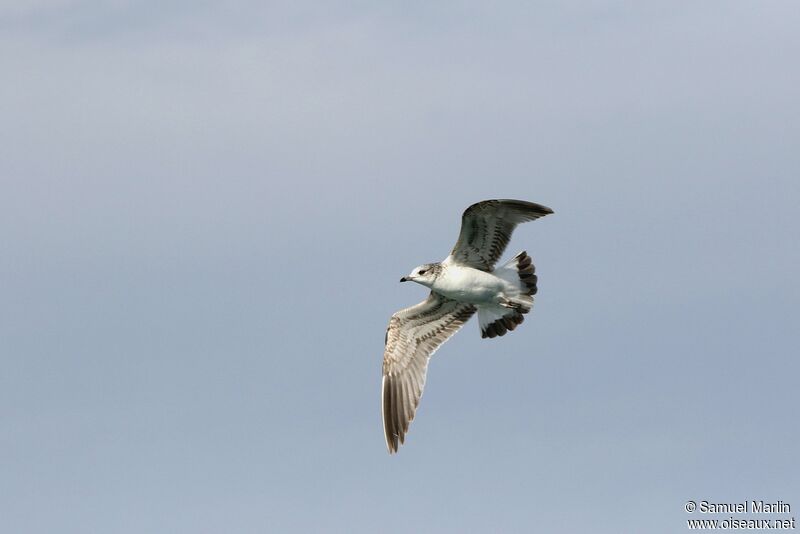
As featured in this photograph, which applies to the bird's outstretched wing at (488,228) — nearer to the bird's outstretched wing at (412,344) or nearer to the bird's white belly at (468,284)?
the bird's white belly at (468,284)

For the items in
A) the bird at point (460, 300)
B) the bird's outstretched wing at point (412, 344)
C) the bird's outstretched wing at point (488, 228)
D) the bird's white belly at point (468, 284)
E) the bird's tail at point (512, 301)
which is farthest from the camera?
the bird's outstretched wing at point (412, 344)

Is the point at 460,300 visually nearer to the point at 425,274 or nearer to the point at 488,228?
Answer: the point at 425,274

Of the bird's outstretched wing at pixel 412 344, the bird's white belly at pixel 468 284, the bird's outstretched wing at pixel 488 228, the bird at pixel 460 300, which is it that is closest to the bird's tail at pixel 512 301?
the bird at pixel 460 300

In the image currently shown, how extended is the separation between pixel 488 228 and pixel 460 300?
8.15 feet

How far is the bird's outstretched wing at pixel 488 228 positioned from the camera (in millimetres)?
28984

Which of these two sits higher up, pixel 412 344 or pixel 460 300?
pixel 460 300

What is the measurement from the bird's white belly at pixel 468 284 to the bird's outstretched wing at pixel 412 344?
4.86 feet

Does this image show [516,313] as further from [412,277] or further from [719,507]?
[719,507]

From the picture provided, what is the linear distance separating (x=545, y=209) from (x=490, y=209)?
148 centimetres

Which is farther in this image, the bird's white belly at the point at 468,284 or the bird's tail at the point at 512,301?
the bird's tail at the point at 512,301

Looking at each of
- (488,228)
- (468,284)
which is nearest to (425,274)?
(468,284)

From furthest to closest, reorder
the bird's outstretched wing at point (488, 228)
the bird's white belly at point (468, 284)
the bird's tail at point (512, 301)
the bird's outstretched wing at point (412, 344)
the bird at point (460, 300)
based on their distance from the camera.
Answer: the bird's outstretched wing at point (412, 344)
the bird's tail at point (512, 301)
the bird's white belly at point (468, 284)
the bird at point (460, 300)
the bird's outstretched wing at point (488, 228)

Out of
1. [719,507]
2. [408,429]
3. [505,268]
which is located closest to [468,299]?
[505,268]

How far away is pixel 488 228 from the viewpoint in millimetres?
30203
